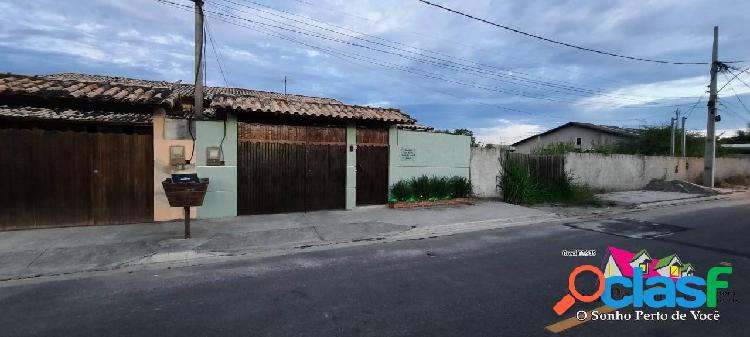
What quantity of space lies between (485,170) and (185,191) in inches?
400

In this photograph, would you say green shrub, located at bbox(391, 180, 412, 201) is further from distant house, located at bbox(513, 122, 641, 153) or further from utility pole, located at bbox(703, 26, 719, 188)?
distant house, located at bbox(513, 122, 641, 153)

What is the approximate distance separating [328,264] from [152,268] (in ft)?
8.96

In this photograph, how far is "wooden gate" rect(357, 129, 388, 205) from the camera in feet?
36.2

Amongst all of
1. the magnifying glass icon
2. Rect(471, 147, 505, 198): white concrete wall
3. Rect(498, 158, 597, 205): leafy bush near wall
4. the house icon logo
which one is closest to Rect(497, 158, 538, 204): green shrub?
Rect(498, 158, 597, 205): leafy bush near wall

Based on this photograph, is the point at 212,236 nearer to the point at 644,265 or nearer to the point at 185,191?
the point at 185,191

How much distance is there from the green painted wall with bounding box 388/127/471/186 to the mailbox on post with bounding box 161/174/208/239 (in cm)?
573

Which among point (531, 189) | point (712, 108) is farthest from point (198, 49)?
point (712, 108)

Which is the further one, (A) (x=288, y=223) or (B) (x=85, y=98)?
(A) (x=288, y=223)

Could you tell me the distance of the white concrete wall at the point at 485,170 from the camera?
13383mm

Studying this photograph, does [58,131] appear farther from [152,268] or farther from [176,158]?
[152,268]

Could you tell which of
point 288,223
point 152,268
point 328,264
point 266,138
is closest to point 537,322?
point 328,264

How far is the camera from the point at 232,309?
4.11m

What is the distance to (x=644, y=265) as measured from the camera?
5887mm

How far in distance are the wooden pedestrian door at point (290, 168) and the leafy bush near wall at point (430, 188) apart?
181 centimetres
